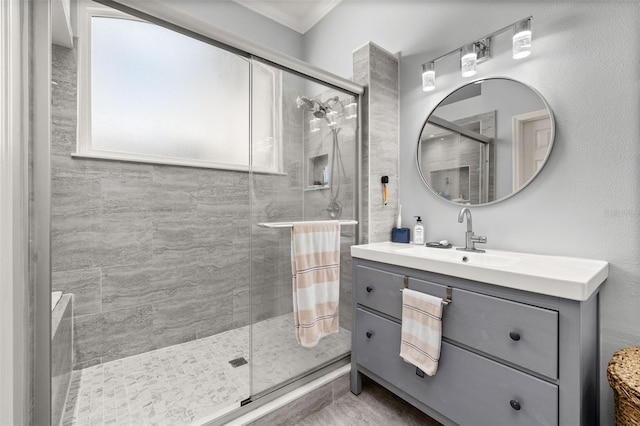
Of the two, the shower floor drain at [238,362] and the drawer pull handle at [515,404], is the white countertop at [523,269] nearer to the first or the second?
the drawer pull handle at [515,404]

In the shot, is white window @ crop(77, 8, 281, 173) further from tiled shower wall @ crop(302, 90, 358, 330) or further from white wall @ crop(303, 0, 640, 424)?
white wall @ crop(303, 0, 640, 424)

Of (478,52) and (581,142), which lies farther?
(478,52)

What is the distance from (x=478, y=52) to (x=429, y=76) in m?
0.29

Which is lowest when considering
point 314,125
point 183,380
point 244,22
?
point 183,380

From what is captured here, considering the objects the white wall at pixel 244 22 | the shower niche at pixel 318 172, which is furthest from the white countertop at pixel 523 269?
the white wall at pixel 244 22

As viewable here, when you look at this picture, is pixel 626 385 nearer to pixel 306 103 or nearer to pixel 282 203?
pixel 282 203

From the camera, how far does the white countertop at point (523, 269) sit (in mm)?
923

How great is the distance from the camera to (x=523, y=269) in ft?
3.52

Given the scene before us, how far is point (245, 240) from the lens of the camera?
2.34 m

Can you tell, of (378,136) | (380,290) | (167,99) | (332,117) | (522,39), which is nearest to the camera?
(522,39)

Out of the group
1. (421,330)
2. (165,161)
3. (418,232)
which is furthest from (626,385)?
(165,161)

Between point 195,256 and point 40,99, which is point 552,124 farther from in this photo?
point 195,256

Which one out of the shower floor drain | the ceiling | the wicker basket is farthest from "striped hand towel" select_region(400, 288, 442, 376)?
the ceiling

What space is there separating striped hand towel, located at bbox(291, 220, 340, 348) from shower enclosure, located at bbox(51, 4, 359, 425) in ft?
0.22
